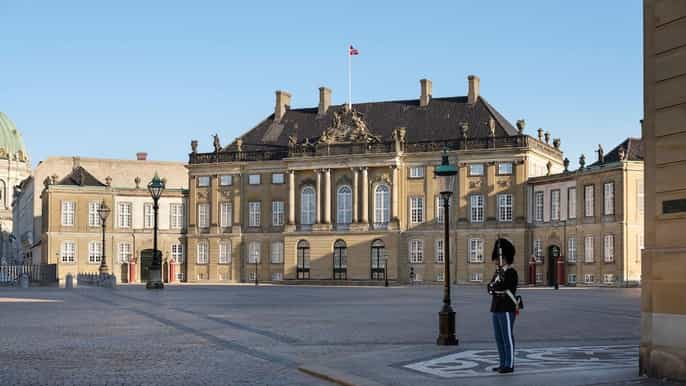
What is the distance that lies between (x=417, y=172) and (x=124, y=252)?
93.2 feet

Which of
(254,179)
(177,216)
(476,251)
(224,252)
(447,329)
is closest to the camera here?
(447,329)

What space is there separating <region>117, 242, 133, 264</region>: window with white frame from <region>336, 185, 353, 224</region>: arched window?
20.4 metres

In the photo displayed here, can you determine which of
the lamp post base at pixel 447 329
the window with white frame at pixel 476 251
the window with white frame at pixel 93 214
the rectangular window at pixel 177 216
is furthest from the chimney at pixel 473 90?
the lamp post base at pixel 447 329

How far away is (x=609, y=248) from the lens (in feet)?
214

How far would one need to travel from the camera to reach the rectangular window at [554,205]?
70875mm

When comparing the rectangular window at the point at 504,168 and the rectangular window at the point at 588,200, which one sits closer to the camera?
the rectangular window at the point at 588,200

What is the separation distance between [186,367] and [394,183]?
63.3 metres

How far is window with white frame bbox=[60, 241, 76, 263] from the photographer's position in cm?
8694

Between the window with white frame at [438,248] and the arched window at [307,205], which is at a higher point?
the arched window at [307,205]

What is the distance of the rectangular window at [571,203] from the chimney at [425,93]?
16211 millimetres

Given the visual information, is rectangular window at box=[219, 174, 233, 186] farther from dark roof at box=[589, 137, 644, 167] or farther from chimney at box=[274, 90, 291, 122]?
dark roof at box=[589, 137, 644, 167]

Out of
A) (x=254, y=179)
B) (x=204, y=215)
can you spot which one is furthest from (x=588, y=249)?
(x=204, y=215)

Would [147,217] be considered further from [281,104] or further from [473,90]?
[473,90]

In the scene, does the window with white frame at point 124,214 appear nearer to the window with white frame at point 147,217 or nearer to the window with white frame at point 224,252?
the window with white frame at point 147,217
